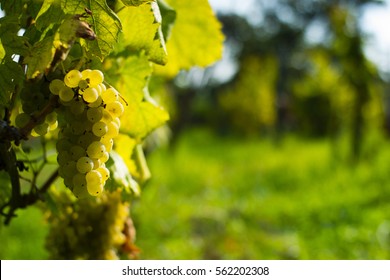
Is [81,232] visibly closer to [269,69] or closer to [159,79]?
[159,79]

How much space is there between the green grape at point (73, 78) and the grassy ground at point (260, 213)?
104 inches

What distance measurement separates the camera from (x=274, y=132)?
1711 cm

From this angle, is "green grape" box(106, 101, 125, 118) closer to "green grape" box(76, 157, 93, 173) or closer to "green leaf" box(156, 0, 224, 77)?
"green grape" box(76, 157, 93, 173)

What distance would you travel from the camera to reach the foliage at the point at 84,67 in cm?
90

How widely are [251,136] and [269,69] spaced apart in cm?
185

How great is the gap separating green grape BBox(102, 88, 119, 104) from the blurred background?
0.66 meters

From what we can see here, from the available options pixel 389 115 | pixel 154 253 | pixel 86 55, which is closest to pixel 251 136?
pixel 389 115

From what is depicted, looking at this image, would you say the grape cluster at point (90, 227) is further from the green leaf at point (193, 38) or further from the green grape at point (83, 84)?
the green grape at point (83, 84)

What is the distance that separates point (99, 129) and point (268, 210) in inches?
214

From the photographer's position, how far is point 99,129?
3.12ft

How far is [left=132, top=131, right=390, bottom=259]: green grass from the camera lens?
459 centimetres

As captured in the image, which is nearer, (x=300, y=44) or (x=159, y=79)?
(x=159, y=79)

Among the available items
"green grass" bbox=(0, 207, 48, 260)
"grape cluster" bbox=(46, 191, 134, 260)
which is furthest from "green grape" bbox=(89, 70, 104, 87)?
"green grass" bbox=(0, 207, 48, 260)

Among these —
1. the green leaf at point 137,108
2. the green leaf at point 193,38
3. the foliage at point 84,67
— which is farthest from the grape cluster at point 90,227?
the green leaf at point 193,38
